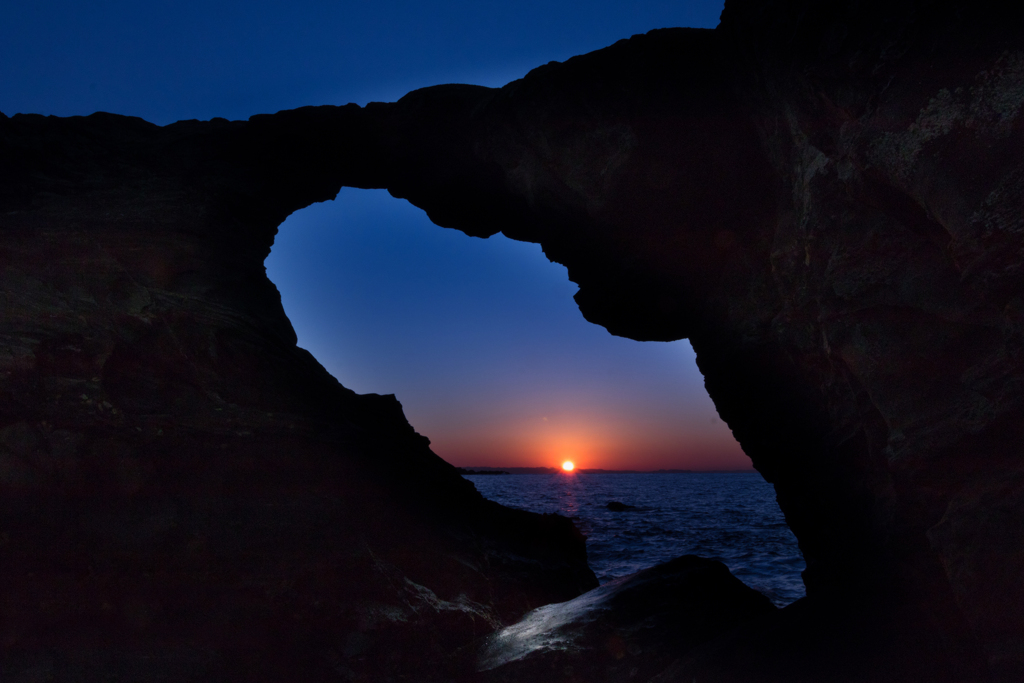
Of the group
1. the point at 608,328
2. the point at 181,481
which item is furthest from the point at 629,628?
the point at 181,481

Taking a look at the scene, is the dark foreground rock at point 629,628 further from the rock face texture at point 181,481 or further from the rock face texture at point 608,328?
the rock face texture at point 181,481

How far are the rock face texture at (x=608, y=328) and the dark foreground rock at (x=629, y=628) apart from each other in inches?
40.5

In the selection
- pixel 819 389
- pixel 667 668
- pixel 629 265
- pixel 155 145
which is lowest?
pixel 667 668

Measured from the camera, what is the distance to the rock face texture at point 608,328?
5.13m

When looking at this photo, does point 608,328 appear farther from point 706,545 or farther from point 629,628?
point 706,545

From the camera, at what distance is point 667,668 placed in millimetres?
7051

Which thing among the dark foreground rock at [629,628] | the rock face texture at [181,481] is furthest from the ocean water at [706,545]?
the rock face texture at [181,481]

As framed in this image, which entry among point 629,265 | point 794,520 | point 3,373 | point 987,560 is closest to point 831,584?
point 794,520

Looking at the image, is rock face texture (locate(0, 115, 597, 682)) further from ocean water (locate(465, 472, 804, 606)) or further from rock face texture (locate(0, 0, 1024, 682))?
ocean water (locate(465, 472, 804, 606))

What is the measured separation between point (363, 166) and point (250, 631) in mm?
13615

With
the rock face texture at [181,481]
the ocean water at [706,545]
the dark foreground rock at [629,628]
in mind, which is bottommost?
the ocean water at [706,545]

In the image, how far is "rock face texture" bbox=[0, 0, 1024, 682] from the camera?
16.8 ft

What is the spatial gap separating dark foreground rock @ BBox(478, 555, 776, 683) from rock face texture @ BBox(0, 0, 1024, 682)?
3.38ft

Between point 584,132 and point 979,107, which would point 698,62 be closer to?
point 584,132
